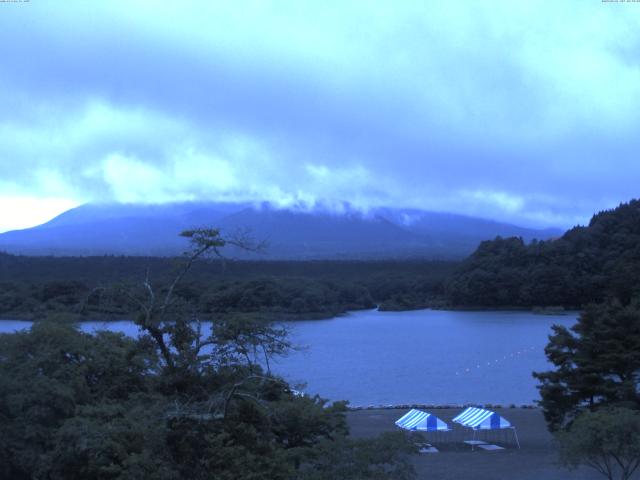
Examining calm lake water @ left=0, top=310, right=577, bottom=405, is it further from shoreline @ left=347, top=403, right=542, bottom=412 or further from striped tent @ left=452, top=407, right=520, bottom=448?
striped tent @ left=452, top=407, right=520, bottom=448

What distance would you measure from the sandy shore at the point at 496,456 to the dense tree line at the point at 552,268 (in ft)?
91.3

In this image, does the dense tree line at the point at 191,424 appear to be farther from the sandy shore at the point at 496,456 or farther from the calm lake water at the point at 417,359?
the calm lake water at the point at 417,359

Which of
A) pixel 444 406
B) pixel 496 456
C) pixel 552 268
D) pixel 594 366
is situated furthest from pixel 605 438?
pixel 552 268

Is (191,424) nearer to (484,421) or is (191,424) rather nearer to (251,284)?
(484,421)

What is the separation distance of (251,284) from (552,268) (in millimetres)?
20474

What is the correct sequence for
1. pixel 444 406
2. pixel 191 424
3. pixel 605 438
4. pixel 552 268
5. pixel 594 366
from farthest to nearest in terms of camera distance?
pixel 552 268 → pixel 444 406 → pixel 594 366 → pixel 605 438 → pixel 191 424

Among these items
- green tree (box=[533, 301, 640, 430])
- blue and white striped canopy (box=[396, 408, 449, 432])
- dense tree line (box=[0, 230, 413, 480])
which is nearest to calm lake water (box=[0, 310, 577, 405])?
blue and white striped canopy (box=[396, 408, 449, 432])

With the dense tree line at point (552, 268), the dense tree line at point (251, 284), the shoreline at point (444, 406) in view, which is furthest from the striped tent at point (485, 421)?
the dense tree line at point (552, 268)

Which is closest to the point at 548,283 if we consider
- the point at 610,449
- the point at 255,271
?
the point at 255,271

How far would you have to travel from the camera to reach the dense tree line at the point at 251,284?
88.6 ft

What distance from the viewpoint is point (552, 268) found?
145 ft

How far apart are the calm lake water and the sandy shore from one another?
220 centimetres

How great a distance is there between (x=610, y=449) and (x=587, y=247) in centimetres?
3954

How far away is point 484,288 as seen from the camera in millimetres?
45438
